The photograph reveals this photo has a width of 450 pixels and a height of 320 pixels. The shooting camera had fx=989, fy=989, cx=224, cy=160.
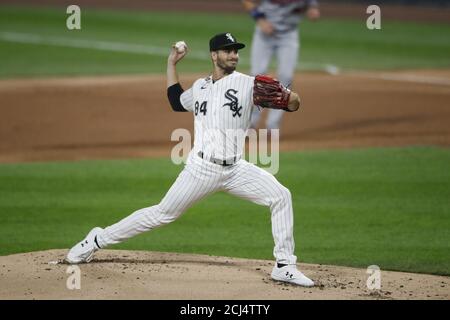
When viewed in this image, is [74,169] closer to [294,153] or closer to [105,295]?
[294,153]

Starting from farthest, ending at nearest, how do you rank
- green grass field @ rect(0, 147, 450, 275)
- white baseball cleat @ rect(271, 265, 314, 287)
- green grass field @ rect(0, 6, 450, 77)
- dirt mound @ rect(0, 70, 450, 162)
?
green grass field @ rect(0, 6, 450, 77) < dirt mound @ rect(0, 70, 450, 162) < green grass field @ rect(0, 147, 450, 275) < white baseball cleat @ rect(271, 265, 314, 287)

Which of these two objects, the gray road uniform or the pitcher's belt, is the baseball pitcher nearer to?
the pitcher's belt

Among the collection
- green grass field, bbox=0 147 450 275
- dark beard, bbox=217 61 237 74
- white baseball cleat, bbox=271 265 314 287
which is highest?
dark beard, bbox=217 61 237 74

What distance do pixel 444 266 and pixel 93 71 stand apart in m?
11.9

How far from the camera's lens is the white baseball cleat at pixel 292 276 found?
7.05m

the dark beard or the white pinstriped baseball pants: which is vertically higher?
the dark beard

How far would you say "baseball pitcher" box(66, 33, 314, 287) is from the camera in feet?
23.2

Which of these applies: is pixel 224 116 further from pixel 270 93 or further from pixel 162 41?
pixel 162 41

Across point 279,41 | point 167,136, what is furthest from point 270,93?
point 167,136

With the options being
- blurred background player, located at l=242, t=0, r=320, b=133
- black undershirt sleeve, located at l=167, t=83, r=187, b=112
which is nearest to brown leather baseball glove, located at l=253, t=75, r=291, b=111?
black undershirt sleeve, located at l=167, t=83, r=187, b=112

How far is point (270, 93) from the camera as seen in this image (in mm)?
6938

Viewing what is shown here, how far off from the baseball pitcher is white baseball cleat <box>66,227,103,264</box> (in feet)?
1.22

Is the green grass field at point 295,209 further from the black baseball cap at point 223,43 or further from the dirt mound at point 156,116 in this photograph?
the black baseball cap at point 223,43

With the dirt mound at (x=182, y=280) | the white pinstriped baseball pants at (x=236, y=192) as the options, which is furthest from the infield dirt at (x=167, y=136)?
the white pinstriped baseball pants at (x=236, y=192)
